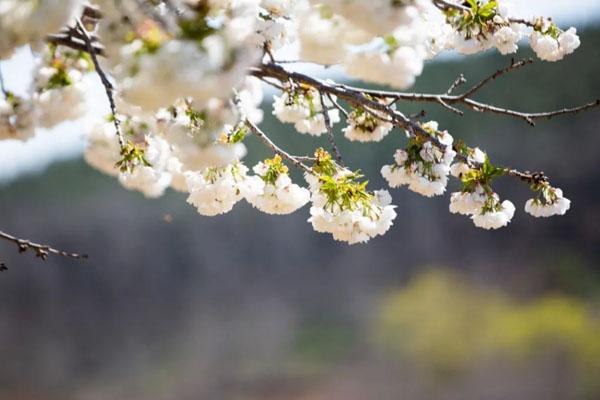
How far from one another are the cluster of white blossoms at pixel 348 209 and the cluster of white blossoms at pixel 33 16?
1.92 ft

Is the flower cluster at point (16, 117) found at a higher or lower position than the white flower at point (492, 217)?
higher

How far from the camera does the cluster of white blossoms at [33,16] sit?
751 mm

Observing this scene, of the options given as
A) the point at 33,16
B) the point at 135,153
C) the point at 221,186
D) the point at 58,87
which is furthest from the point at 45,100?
the point at 33,16

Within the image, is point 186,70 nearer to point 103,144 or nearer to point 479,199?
point 479,199

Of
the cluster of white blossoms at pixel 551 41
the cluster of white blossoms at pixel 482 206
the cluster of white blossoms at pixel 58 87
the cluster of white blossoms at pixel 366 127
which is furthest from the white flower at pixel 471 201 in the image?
the cluster of white blossoms at pixel 58 87

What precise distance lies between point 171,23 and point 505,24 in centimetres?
77

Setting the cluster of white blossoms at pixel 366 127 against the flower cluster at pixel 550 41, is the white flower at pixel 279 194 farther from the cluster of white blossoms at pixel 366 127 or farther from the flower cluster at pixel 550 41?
the flower cluster at pixel 550 41

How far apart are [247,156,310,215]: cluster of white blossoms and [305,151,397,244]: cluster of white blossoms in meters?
0.07

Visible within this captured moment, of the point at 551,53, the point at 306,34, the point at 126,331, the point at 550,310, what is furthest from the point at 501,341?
the point at 306,34

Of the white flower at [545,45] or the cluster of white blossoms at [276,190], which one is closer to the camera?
the cluster of white blossoms at [276,190]

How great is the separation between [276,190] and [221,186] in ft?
0.31

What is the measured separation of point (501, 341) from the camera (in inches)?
200

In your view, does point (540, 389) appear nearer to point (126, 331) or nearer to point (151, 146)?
point (126, 331)

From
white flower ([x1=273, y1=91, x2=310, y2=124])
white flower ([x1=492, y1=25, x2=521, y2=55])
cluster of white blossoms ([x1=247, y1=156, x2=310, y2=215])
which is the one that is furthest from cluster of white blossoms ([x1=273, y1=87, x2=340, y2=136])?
white flower ([x1=492, y1=25, x2=521, y2=55])
